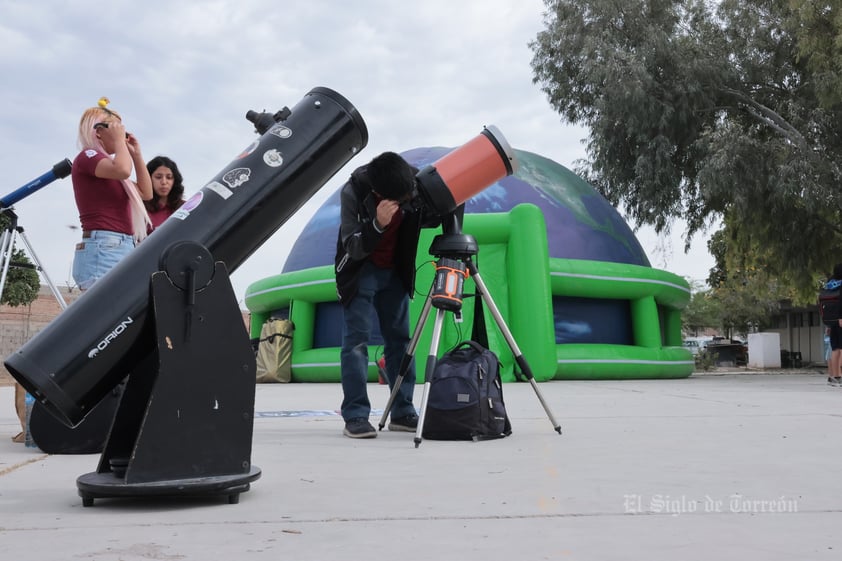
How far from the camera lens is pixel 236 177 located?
2.84 meters

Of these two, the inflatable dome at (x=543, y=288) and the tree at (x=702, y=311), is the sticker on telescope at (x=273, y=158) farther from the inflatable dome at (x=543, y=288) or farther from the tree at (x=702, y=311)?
the tree at (x=702, y=311)

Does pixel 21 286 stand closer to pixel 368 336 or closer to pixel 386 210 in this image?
pixel 368 336

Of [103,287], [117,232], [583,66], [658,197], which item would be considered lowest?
[103,287]

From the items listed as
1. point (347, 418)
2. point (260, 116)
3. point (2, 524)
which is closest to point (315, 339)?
point (347, 418)

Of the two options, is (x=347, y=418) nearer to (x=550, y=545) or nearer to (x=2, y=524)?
(x=2, y=524)

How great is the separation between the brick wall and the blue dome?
729 centimetres

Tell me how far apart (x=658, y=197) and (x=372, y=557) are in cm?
1404

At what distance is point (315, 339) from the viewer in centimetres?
1256

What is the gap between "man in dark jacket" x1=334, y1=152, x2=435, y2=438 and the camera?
3848mm

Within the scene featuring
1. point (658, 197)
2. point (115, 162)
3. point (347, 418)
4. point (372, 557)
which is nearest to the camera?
point (372, 557)

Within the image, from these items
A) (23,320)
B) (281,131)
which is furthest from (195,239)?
(23,320)

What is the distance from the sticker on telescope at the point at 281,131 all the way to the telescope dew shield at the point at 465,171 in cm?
101

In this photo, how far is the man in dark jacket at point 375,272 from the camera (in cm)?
385

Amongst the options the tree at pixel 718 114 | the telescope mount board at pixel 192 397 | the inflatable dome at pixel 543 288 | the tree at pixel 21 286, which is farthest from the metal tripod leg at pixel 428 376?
the tree at pixel 21 286
